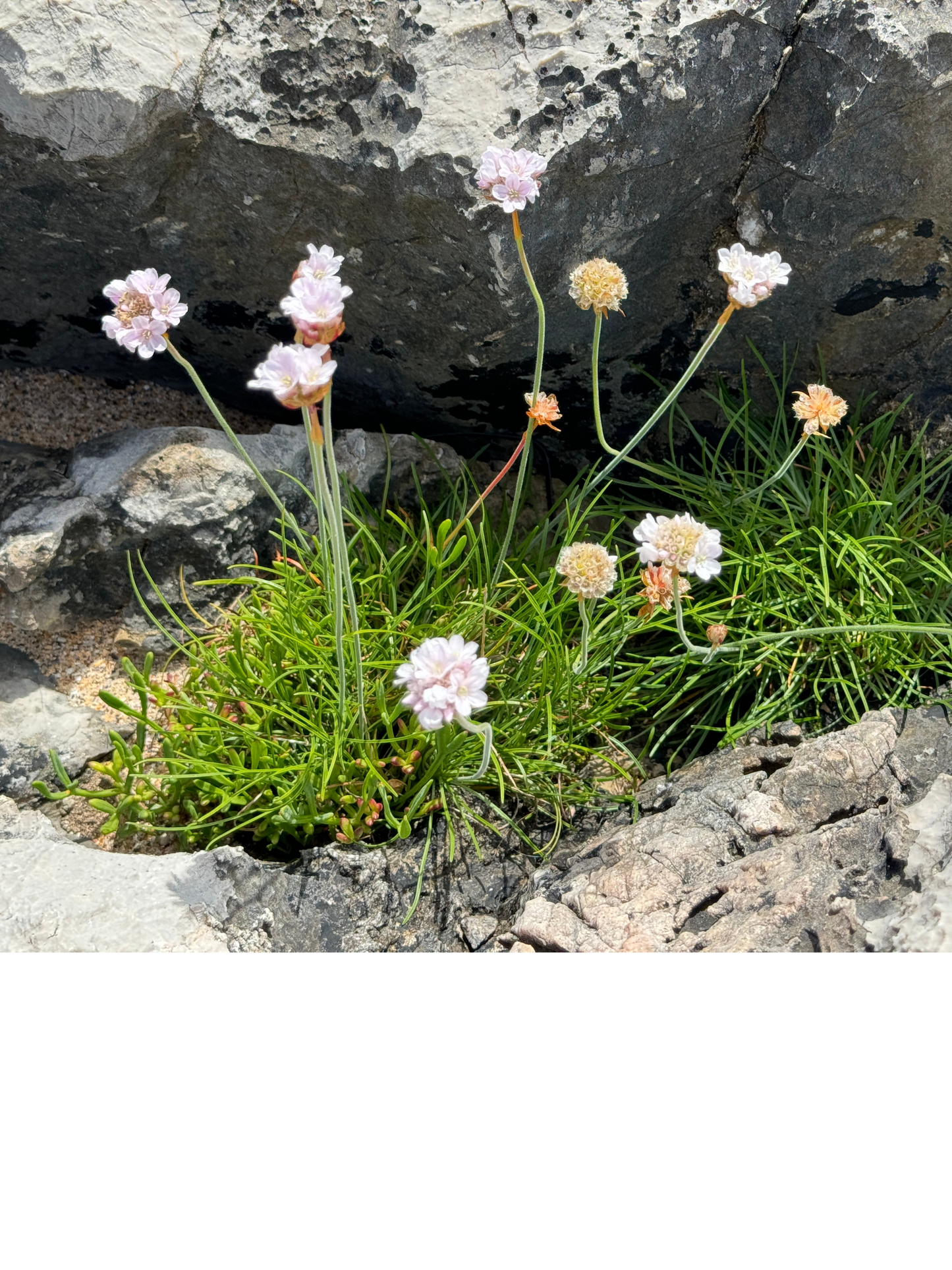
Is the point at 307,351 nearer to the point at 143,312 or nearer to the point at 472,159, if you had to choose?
the point at 143,312

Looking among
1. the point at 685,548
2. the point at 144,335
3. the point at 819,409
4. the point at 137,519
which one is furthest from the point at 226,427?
the point at 819,409

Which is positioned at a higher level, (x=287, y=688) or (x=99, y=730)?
(x=287, y=688)

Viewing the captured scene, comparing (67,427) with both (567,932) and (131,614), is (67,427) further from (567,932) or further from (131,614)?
(567,932)

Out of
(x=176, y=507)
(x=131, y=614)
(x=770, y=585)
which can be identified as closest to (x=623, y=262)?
(x=770, y=585)

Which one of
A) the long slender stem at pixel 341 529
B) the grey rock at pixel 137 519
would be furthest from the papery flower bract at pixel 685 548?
the grey rock at pixel 137 519

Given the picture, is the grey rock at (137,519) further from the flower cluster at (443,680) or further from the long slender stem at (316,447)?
the flower cluster at (443,680)

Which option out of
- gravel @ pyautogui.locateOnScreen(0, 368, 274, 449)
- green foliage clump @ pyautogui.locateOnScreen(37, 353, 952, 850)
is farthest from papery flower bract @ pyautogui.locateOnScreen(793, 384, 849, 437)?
gravel @ pyautogui.locateOnScreen(0, 368, 274, 449)

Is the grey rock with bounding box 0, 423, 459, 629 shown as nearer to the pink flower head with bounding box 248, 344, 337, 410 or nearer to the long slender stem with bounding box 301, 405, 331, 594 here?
the long slender stem with bounding box 301, 405, 331, 594
